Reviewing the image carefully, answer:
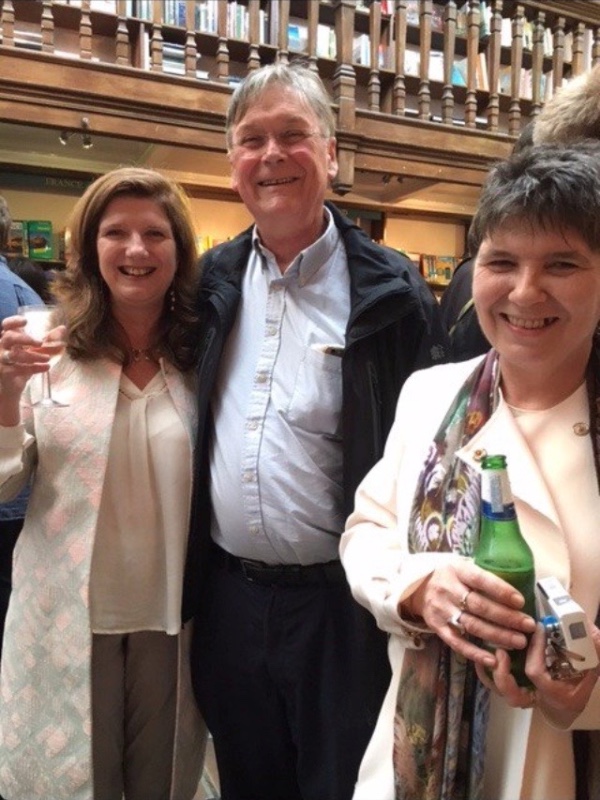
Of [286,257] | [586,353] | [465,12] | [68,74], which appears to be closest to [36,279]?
[68,74]

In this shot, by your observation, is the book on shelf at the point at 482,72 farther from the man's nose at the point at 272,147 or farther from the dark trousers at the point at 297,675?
the dark trousers at the point at 297,675

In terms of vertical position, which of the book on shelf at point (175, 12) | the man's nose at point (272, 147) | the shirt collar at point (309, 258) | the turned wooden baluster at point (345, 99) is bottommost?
the shirt collar at point (309, 258)

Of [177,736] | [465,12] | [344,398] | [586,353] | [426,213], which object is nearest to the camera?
[586,353]

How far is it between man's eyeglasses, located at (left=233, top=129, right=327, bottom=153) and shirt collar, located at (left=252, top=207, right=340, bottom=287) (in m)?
0.22

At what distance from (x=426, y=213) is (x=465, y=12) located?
1.77 m

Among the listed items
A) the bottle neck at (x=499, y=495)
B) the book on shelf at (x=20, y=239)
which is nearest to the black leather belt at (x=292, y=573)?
the bottle neck at (x=499, y=495)

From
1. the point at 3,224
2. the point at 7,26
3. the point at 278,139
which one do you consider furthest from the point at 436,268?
the point at 278,139

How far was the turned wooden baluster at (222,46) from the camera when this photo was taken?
13.9ft

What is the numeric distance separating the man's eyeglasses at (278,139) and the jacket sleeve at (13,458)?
2.98ft

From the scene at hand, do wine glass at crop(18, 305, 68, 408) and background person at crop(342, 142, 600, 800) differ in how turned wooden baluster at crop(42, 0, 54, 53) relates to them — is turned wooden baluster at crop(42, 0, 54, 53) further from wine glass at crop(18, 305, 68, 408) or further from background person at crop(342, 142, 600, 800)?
background person at crop(342, 142, 600, 800)

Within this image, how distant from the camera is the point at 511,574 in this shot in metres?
0.87

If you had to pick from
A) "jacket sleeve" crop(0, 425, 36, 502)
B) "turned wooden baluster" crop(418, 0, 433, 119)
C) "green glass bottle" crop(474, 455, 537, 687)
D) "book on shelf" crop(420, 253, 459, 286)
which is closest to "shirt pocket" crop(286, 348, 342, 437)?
"jacket sleeve" crop(0, 425, 36, 502)

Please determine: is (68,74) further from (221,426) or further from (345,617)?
(345,617)

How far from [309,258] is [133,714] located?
130 cm
